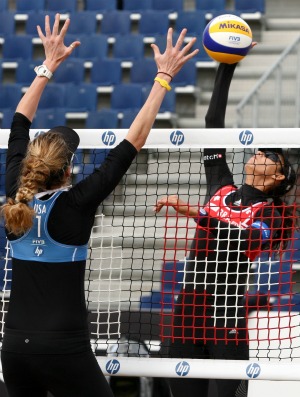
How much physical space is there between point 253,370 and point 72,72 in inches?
307

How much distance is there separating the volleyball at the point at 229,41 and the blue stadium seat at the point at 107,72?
6.73 metres

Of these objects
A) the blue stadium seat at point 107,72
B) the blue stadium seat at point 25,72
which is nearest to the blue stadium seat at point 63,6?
the blue stadium seat at point 25,72

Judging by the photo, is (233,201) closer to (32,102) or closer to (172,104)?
(32,102)

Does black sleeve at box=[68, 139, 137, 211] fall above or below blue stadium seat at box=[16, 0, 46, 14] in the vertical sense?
below

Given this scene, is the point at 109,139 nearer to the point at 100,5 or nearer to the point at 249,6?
the point at 249,6

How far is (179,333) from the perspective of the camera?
446cm

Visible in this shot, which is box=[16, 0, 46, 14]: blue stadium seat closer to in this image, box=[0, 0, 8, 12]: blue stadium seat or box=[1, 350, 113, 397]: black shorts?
box=[0, 0, 8, 12]: blue stadium seat

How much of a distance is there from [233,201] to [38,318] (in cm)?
138

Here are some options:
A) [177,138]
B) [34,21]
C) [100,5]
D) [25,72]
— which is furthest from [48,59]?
[100,5]

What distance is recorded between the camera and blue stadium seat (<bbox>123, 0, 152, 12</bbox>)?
12.2 metres

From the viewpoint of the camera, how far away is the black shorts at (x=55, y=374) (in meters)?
3.43

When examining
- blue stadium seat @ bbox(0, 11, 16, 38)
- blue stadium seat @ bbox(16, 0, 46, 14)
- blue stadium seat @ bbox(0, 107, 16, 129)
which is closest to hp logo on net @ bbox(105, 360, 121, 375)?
blue stadium seat @ bbox(0, 107, 16, 129)

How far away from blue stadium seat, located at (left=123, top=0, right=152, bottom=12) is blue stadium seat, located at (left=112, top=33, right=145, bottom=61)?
70 cm

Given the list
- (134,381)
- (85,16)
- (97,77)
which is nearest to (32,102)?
(134,381)
